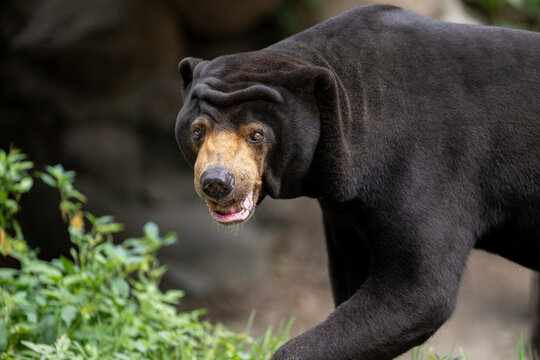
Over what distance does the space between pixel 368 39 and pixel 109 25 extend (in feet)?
17.9

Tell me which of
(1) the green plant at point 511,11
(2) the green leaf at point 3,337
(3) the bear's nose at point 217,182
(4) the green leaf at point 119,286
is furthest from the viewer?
(1) the green plant at point 511,11

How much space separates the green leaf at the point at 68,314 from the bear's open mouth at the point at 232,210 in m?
1.11

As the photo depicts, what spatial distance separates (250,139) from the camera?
9.46 feet

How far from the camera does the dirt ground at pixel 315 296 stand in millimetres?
8148

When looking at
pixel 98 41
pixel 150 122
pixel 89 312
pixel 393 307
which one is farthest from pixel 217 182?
pixel 150 122

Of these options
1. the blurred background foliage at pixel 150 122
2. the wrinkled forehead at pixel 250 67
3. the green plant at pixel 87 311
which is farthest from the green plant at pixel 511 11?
the wrinkled forehead at pixel 250 67

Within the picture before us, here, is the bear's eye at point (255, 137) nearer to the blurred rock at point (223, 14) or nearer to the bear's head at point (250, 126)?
the bear's head at point (250, 126)

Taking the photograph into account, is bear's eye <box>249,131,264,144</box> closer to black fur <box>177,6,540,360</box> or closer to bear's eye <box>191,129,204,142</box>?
black fur <box>177,6,540,360</box>

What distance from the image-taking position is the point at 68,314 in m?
3.60

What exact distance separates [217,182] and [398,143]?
0.78 meters

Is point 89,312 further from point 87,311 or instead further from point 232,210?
point 232,210

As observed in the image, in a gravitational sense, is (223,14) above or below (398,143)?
above

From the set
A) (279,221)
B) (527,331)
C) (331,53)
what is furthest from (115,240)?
(331,53)

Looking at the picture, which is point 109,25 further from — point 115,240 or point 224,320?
point 224,320
